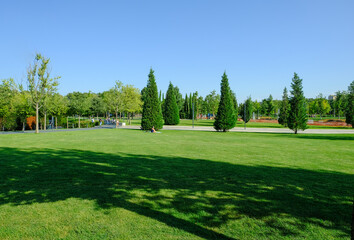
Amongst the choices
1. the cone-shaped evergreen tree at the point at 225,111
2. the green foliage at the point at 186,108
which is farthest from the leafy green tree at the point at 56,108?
the green foliage at the point at 186,108

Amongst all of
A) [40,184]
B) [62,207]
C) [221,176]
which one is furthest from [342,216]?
[40,184]

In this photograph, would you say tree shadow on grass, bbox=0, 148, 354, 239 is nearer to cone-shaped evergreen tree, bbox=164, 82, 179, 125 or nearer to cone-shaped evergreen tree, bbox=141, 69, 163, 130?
cone-shaped evergreen tree, bbox=141, 69, 163, 130

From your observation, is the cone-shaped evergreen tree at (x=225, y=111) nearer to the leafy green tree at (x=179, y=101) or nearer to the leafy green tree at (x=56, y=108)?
the leafy green tree at (x=56, y=108)

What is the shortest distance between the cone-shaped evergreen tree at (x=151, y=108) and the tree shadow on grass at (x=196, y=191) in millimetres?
20344

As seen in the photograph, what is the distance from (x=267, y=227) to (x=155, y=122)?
2549cm

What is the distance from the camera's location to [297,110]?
27.5 metres

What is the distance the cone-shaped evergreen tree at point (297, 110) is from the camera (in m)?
27.2

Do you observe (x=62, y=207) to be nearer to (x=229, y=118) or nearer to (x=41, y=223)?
(x=41, y=223)

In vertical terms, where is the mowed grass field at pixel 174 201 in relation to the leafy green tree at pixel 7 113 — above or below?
below

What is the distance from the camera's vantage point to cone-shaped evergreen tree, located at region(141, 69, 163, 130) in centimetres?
2837

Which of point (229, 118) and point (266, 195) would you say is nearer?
point (266, 195)

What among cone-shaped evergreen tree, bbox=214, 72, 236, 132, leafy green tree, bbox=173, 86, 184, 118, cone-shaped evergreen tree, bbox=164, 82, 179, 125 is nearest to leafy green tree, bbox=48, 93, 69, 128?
cone-shaped evergreen tree, bbox=164, 82, 179, 125

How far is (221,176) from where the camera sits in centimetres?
642

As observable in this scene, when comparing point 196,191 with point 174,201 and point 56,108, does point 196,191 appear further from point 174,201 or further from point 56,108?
point 56,108
